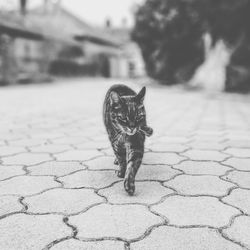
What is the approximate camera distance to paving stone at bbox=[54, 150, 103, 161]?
2.81 m

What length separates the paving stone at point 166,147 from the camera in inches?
123

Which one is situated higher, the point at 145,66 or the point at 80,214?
the point at 145,66

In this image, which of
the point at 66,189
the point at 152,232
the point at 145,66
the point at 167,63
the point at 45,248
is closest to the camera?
the point at 45,248

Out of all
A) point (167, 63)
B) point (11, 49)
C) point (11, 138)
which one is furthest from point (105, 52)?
point (11, 138)

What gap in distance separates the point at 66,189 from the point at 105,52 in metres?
26.8

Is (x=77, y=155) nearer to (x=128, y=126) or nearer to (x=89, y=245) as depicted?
(x=128, y=126)

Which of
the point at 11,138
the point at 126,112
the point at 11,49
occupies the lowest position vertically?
the point at 11,138

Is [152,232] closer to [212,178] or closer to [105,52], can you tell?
[212,178]

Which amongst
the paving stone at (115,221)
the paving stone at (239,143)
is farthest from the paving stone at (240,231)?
the paving stone at (239,143)

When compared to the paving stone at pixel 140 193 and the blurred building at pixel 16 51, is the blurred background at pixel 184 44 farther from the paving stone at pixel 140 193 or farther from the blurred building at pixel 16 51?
the paving stone at pixel 140 193

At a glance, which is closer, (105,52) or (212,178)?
(212,178)

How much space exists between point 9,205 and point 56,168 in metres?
0.72

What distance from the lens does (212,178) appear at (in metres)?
2.29

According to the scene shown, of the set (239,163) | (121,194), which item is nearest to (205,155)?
(239,163)
